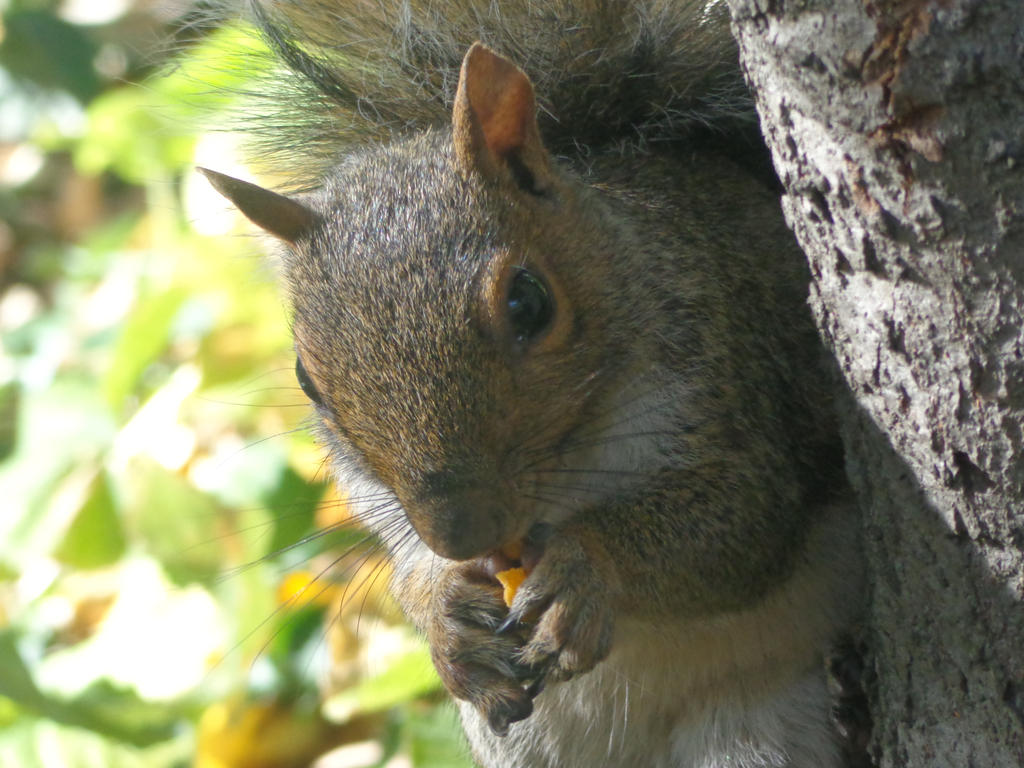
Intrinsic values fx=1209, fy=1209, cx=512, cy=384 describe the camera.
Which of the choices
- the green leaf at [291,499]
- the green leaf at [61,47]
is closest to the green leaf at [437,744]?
the green leaf at [291,499]

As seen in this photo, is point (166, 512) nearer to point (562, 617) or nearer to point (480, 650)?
point (480, 650)

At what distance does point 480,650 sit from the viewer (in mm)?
1389

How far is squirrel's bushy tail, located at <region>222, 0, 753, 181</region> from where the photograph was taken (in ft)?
5.53

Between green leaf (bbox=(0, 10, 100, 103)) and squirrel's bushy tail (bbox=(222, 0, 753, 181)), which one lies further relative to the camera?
green leaf (bbox=(0, 10, 100, 103))

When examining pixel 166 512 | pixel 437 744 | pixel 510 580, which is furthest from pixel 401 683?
pixel 510 580

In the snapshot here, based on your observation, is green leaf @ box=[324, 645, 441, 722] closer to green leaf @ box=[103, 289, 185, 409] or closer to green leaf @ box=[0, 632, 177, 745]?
green leaf @ box=[0, 632, 177, 745]

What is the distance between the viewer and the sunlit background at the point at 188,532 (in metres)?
2.39

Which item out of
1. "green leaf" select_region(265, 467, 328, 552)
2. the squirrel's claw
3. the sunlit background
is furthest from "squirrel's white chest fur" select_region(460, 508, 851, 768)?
"green leaf" select_region(265, 467, 328, 552)

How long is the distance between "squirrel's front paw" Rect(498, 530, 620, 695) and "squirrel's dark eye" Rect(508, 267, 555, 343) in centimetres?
24

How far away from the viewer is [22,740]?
2.49m

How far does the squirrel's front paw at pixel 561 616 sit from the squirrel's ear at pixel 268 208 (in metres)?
0.52

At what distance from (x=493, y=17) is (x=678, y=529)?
780 mm

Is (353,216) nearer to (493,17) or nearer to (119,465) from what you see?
(493,17)

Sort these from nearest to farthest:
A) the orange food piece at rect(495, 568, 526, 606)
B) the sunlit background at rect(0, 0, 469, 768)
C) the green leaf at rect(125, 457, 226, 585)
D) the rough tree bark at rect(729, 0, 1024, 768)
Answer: the rough tree bark at rect(729, 0, 1024, 768) → the orange food piece at rect(495, 568, 526, 606) → the sunlit background at rect(0, 0, 469, 768) → the green leaf at rect(125, 457, 226, 585)
